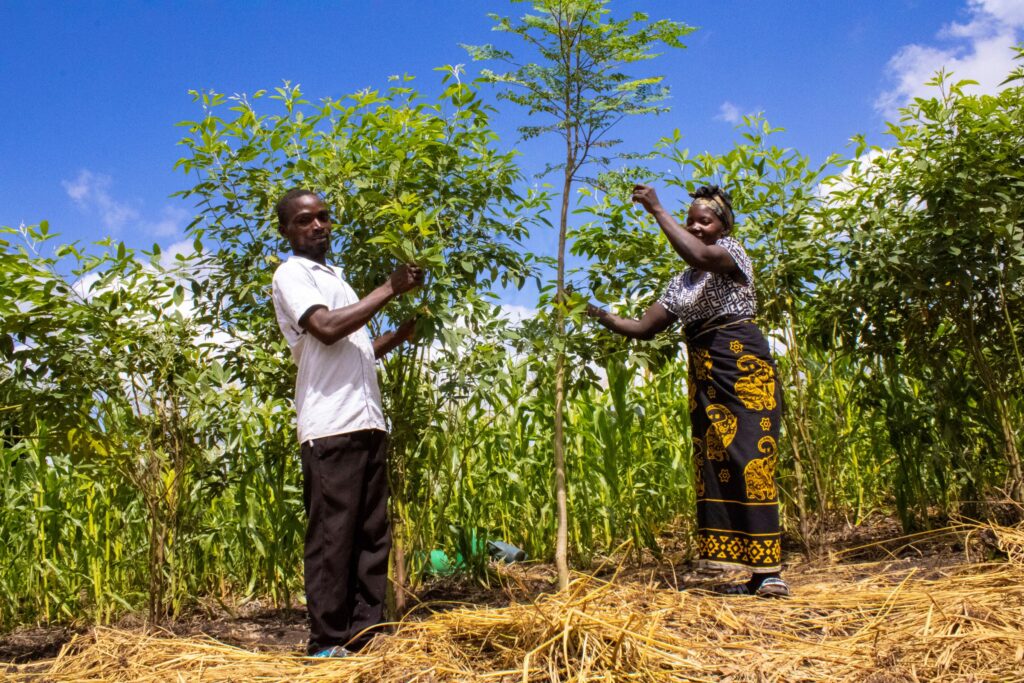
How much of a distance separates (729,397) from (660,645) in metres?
1.48

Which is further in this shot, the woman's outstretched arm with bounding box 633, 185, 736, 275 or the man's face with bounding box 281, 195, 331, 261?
the woman's outstretched arm with bounding box 633, 185, 736, 275

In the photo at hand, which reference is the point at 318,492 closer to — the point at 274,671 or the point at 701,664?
the point at 274,671

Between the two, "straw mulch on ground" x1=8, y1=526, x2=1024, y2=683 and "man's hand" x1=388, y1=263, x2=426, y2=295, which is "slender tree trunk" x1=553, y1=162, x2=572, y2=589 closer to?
"straw mulch on ground" x1=8, y1=526, x2=1024, y2=683

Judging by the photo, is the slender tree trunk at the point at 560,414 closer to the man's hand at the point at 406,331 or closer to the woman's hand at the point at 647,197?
the woman's hand at the point at 647,197

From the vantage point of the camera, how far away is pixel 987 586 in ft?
11.9

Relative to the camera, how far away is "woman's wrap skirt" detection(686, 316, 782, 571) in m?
3.93

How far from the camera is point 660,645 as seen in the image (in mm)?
2787

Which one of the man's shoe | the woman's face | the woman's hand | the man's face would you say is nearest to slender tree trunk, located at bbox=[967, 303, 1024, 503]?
the woman's face

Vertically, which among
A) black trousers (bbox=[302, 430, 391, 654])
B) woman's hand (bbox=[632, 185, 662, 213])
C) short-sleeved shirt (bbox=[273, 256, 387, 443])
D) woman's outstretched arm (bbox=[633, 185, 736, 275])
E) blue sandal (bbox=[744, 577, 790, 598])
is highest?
woman's hand (bbox=[632, 185, 662, 213])

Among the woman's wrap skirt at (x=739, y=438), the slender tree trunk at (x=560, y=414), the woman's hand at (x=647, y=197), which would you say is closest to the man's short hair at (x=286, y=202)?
the slender tree trunk at (x=560, y=414)

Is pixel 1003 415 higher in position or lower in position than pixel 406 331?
lower

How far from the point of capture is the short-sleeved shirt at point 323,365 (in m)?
3.16

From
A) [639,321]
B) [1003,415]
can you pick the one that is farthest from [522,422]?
[1003,415]

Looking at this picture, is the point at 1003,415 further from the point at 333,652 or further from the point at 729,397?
the point at 333,652
